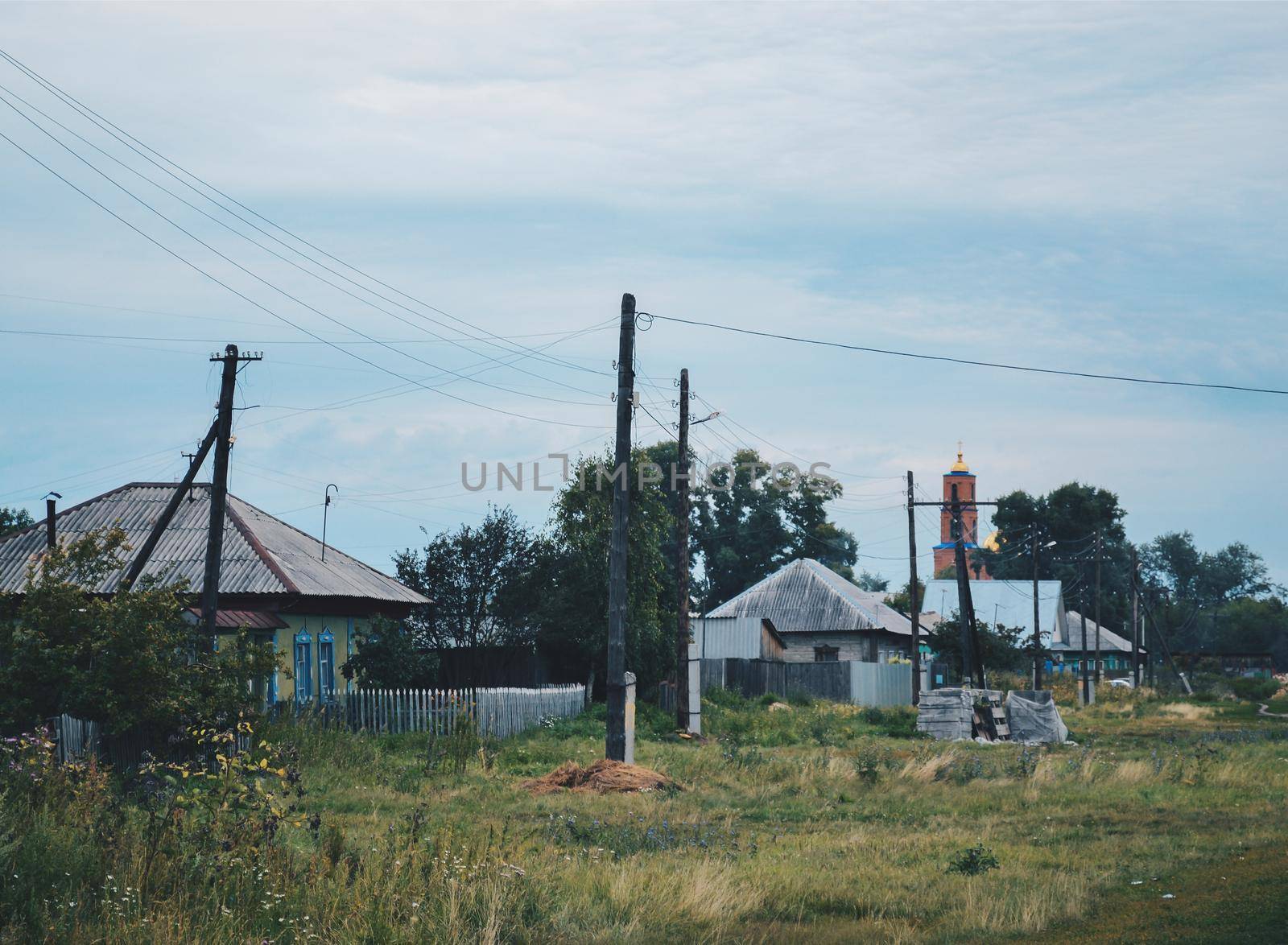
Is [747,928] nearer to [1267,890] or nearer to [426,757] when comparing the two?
[1267,890]

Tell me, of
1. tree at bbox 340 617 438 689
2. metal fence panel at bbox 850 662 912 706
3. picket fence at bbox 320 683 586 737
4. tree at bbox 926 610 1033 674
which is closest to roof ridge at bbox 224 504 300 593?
tree at bbox 340 617 438 689

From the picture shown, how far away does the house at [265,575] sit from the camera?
29719mm

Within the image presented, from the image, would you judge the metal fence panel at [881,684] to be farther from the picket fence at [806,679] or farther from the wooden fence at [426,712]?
the wooden fence at [426,712]

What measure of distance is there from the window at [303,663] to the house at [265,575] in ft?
0.10

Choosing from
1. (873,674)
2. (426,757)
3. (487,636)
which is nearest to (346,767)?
(426,757)

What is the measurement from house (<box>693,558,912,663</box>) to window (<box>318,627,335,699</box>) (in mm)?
21833

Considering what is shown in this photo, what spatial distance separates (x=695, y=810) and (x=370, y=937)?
8957 mm

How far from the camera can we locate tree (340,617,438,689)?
95.2ft

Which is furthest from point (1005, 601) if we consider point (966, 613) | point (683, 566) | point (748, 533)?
point (683, 566)

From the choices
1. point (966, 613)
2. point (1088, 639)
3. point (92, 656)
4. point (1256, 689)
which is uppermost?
point (966, 613)

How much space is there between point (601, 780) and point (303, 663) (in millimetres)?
14315

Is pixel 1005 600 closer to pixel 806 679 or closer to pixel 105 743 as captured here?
pixel 806 679

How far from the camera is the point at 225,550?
3164cm

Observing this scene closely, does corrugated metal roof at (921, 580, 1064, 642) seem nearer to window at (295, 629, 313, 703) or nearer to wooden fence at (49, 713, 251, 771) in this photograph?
window at (295, 629, 313, 703)
